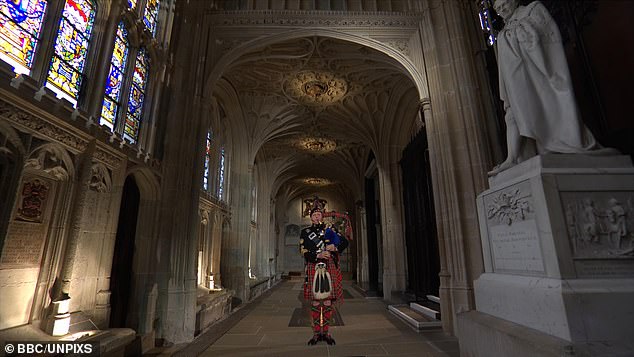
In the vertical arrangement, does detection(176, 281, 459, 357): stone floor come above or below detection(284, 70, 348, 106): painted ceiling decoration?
below

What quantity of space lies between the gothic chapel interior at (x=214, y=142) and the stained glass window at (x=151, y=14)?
3 cm

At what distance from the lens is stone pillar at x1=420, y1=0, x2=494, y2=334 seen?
182 inches

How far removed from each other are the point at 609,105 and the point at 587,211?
Result: 197cm

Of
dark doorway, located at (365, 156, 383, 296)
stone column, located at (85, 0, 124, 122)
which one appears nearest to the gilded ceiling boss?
stone column, located at (85, 0, 124, 122)

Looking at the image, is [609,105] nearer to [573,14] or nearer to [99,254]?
[573,14]

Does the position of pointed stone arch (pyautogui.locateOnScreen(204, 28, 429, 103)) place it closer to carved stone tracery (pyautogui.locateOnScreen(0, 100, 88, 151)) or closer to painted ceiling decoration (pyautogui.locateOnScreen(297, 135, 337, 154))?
carved stone tracery (pyautogui.locateOnScreen(0, 100, 88, 151))

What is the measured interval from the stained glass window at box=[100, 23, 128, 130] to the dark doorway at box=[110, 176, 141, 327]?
107cm

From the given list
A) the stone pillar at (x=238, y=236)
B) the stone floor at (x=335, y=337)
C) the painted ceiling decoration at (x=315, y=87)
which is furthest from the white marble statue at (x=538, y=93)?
the stone pillar at (x=238, y=236)

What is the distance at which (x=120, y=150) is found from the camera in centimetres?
373

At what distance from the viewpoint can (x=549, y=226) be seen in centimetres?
179

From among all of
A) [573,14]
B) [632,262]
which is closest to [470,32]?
[573,14]

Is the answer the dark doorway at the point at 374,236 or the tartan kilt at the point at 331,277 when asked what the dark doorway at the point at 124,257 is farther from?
the dark doorway at the point at 374,236

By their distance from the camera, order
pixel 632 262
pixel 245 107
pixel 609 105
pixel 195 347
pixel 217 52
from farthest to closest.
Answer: pixel 245 107 → pixel 217 52 → pixel 195 347 → pixel 609 105 → pixel 632 262

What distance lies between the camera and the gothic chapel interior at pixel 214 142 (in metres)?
2.48
